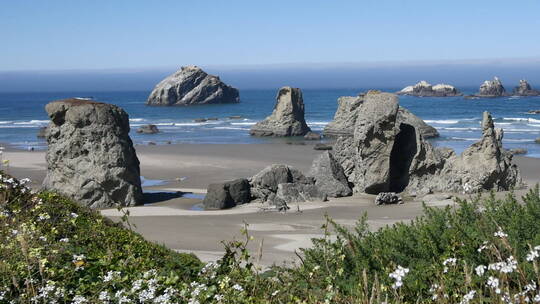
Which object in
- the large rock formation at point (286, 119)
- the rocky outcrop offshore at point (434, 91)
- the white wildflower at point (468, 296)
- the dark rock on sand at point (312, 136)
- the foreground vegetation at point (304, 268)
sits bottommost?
the rocky outcrop offshore at point (434, 91)

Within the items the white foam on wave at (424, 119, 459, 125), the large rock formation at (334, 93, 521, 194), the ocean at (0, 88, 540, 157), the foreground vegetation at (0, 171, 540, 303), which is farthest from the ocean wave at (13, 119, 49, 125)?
the foreground vegetation at (0, 171, 540, 303)

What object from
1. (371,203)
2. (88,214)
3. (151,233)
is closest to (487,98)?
(371,203)

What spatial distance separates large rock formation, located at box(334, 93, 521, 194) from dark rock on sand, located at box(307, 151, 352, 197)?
0.78 m

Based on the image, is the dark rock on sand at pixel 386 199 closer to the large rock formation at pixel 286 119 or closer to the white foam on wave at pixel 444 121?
the large rock formation at pixel 286 119

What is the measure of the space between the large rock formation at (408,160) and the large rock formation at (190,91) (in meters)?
79.3

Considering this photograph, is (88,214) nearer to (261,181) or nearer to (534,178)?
(261,181)

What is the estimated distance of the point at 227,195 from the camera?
77.8ft

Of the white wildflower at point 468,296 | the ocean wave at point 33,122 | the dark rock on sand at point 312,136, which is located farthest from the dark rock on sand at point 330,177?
the ocean wave at point 33,122

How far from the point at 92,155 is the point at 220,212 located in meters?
5.26

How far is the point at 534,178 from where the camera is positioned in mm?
30438

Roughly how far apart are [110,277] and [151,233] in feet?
42.9

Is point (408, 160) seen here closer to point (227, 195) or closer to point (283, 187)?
point (283, 187)

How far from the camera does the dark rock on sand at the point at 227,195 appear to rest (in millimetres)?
23469

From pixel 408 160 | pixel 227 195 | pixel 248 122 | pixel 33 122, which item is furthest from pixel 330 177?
pixel 33 122
